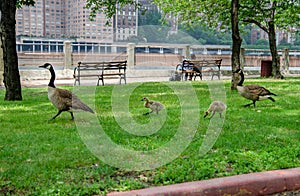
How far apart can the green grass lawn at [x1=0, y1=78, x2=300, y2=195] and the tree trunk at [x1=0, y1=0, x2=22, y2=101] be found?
7.67 ft

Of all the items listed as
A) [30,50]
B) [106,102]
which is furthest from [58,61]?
[106,102]

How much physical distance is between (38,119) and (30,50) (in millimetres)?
22863

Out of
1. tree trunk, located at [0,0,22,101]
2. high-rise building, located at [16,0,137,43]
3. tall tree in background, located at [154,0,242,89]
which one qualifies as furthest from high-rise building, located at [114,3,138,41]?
tree trunk, located at [0,0,22,101]

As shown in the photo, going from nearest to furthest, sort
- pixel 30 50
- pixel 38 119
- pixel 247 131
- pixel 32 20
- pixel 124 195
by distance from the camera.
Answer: pixel 124 195
pixel 247 131
pixel 38 119
pixel 30 50
pixel 32 20

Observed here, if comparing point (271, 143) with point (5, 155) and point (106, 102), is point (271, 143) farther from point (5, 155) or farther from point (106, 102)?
point (106, 102)

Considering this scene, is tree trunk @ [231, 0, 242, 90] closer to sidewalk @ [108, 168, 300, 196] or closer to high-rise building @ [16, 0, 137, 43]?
sidewalk @ [108, 168, 300, 196]

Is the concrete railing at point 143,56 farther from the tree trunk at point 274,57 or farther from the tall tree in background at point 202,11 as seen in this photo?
the tree trunk at point 274,57

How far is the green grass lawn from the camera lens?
443 centimetres

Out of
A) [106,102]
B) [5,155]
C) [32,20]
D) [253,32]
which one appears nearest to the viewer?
[5,155]

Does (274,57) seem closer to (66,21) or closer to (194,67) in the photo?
(194,67)

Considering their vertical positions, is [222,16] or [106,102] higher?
[222,16]

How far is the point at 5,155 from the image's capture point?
527 centimetres

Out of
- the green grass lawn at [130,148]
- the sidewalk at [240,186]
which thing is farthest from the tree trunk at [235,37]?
the sidewalk at [240,186]

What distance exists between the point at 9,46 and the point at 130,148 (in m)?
6.77
